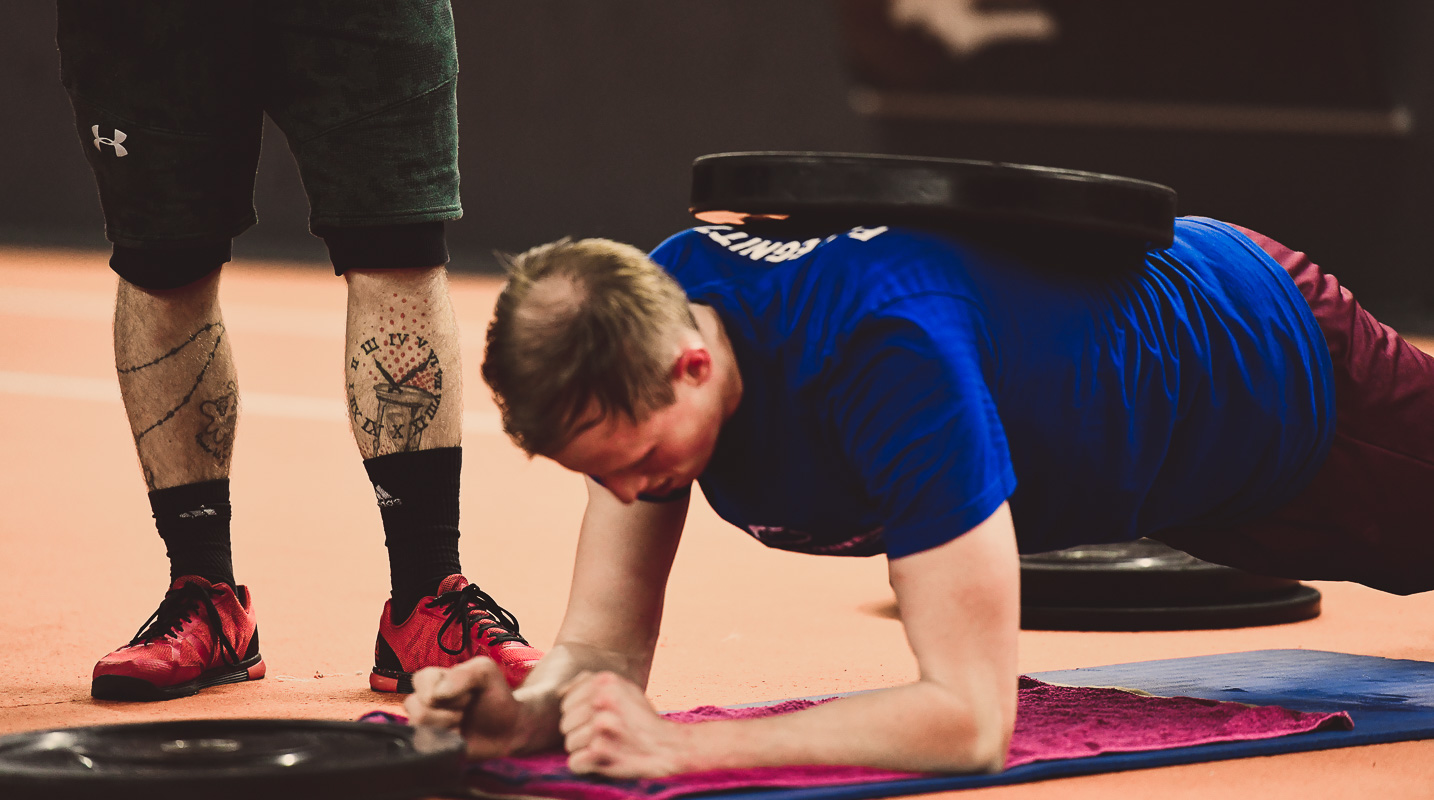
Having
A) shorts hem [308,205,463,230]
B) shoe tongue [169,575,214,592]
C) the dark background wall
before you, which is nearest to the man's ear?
shorts hem [308,205,463,230]

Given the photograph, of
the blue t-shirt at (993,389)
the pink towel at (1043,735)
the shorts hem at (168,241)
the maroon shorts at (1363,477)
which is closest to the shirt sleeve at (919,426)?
→ the blue t-shirt at (993,389)

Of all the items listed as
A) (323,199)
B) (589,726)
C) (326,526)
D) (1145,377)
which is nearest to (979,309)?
(1145,377)

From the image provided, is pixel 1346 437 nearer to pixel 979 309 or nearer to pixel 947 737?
pixel 979 309

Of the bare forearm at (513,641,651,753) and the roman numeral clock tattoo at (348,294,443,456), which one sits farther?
the roman numeral clock tattoo at (348,294,443,456)

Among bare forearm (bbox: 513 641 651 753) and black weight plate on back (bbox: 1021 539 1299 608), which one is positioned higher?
bare forearm (bbox: 513 641 651 753)

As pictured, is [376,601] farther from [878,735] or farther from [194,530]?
[878,735]

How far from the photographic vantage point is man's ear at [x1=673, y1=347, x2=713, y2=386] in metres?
1.66

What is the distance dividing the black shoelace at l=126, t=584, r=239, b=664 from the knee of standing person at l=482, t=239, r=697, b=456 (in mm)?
1052

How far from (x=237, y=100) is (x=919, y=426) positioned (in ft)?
4.47

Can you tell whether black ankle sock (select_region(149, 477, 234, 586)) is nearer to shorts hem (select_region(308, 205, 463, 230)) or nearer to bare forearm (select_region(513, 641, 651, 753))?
shorts hem (select_region(308, 205, 463, 230))

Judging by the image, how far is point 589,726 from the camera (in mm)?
1734

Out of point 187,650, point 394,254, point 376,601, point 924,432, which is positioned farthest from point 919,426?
point 376,601

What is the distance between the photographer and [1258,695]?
2.38 m

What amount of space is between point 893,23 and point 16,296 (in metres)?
5.32
